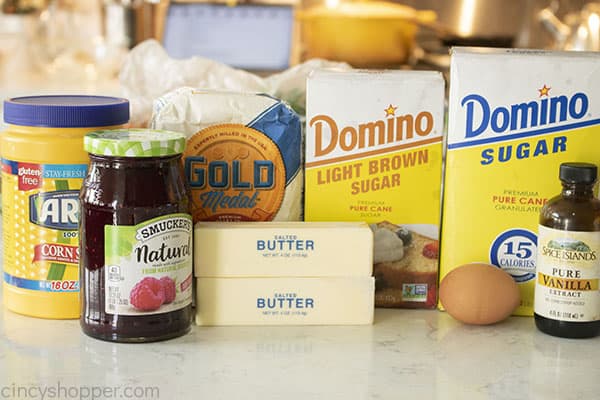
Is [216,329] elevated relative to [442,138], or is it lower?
lower

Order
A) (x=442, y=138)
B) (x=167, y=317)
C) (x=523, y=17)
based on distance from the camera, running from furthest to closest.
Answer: (x=523, y=17), (x=442, y=138), (x=167, y=317)

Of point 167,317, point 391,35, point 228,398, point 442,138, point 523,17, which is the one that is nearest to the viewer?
point 228,398

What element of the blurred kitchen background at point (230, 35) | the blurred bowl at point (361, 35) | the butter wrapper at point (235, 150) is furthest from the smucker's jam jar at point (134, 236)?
the blurred bowl at point (361, 35)

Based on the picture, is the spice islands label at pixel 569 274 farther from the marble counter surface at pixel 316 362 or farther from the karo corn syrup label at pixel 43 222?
the karo corn syrup label at pixel 43 222

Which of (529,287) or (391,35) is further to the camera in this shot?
(391,35)

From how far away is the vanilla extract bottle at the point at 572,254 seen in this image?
1.00 metres

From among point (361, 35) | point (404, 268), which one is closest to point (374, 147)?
point (404, 268)

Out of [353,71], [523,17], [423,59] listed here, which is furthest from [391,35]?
[353,71]

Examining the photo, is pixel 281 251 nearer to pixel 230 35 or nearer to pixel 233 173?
pixel 233 173

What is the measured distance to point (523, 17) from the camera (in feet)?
10.8

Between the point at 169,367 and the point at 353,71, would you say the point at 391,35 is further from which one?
the point at 169,367

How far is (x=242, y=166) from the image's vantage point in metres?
1.12

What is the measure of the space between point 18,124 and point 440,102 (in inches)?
20.0

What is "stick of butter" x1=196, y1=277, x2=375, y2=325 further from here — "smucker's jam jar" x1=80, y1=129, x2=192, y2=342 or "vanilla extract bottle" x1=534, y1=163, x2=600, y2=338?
"vanilla extract bottle" x1=534, y1=163, x2=600, y2=338
